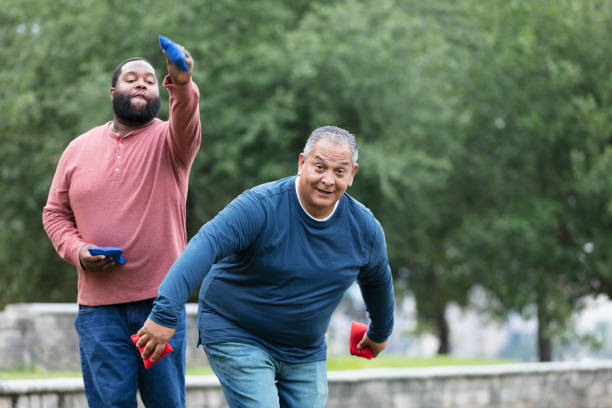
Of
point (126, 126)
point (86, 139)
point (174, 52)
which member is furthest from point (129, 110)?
point (174, 52)

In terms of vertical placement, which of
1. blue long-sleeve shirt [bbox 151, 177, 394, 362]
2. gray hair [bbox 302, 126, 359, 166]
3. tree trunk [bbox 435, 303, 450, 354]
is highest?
gray hair [bbox 302, 126, 359, 166]

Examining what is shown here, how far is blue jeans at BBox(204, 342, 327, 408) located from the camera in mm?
3781

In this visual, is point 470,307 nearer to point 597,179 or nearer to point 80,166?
point 597,179

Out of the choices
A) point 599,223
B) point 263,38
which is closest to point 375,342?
point 263,38

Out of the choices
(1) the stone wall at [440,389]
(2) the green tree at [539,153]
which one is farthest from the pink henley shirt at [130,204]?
(2) the green tree at [539,153]

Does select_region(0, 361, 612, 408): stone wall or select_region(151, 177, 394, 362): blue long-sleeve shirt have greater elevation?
select_region(151, 177, 394, 362): blue long-sleeve shirt

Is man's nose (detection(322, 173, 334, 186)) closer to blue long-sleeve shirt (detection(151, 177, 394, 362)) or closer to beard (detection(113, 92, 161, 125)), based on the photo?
blue long-sleeve shirt (detection(151, 177, 394, 362))

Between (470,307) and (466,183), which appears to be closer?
(466,183)

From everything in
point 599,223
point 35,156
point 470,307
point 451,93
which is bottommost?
point 470,307

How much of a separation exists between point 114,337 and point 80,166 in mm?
783

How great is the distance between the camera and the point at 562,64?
1772 centimetres

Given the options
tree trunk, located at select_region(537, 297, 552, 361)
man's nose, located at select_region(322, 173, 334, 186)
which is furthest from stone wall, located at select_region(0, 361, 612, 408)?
tree trunk, located at select_region(537, 297, 552, 361)

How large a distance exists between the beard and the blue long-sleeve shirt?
2.12ft

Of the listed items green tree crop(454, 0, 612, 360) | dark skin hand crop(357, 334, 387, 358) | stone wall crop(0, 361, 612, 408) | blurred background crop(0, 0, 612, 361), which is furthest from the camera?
green tree crop(454, 0, 612, 360)
